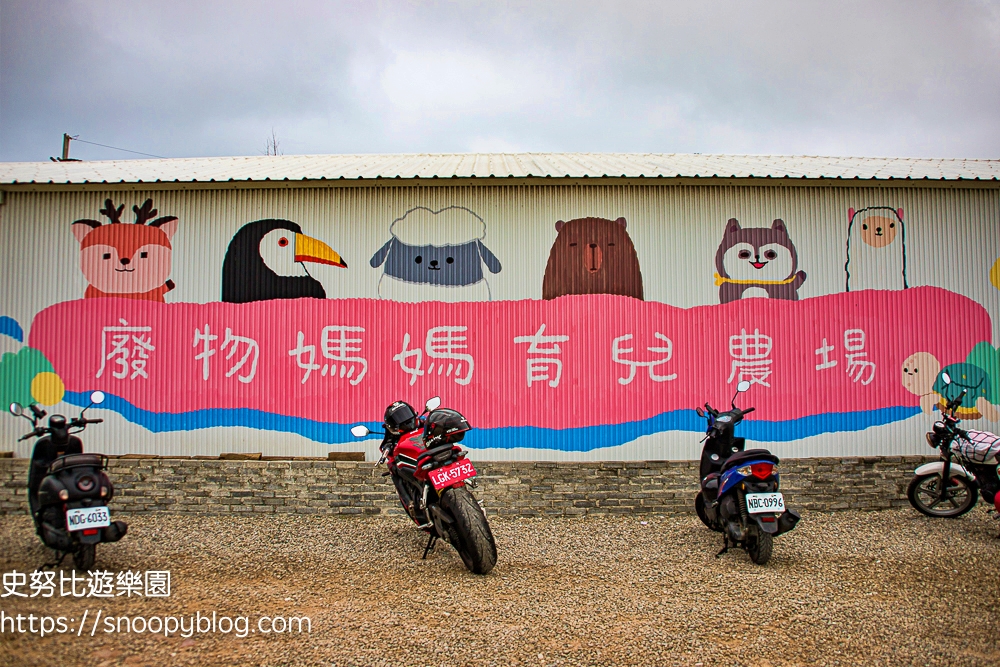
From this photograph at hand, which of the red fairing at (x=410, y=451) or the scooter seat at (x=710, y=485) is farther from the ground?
the red fairing at (x=410, y=451)

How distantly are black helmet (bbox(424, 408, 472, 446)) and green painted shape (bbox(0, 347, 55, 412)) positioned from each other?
5850mm

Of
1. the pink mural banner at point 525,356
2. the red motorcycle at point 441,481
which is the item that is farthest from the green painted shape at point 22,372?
the red motorcycle at point 441,481

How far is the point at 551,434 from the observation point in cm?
779

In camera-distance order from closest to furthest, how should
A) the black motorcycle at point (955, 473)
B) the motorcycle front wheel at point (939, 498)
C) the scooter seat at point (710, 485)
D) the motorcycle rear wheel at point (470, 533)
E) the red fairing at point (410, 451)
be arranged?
1. the motorcycle rear wheel at point (470, 533)
2. the red fairing at point (410, 451)
3. the scooter seat at point (710, 485)
4. the black motorcycle at point (955, 473)
5. the motorcycle front wheel at point (939, 498)

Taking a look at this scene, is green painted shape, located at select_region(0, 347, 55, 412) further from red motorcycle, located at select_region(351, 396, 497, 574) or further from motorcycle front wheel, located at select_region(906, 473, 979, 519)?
motorcycle front wheel, located at select_region(906, 473, 979, 519)

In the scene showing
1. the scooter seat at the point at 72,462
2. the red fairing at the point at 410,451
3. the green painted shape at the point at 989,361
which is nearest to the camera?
the scooter seat at the point at 72,462

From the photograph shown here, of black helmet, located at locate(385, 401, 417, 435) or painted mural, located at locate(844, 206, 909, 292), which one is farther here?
painted mural, located at locate(844, 206, 909, 292)

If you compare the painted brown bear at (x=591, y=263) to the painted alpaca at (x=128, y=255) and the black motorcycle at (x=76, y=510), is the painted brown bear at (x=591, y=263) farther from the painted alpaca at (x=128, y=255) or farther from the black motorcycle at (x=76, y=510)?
the black motorcycle at (x=76, y=510)

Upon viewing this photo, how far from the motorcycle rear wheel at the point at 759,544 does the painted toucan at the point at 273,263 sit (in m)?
5.43

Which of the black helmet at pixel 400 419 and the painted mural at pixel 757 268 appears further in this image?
the painted mural at pixel 757 268

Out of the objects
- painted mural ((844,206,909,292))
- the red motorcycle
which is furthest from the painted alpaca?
painted mural ((844,206,909,292))

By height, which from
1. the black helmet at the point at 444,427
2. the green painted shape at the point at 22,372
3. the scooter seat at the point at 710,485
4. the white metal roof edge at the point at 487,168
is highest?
the white metal roof edge at the point at 487,168

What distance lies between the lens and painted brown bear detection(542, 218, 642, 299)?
A: 790 cm

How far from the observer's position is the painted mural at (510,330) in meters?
7.84
